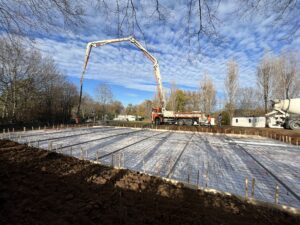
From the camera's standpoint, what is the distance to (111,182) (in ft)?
15.5

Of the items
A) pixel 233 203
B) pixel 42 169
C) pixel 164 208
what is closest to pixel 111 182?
pixel 164 208

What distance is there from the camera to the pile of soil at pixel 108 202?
9.46ft

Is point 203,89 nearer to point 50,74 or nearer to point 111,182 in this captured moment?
point 50,74

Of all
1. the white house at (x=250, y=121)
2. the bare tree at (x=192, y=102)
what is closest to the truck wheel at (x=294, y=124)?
the white house at (x=250, y=121)

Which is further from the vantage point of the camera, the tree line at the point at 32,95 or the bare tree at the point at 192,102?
the bare tree at the point at 192,102

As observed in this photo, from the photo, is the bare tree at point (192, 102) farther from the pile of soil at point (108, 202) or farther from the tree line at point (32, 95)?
the pile of soil at point (108, 202)

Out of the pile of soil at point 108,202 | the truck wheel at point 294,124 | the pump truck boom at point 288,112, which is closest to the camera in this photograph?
the pile of soil at point 108,202

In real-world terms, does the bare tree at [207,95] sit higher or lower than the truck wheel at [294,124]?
higher

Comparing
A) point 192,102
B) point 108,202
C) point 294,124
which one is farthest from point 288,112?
point 192,102

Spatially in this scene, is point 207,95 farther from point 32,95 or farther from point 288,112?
point 32,95

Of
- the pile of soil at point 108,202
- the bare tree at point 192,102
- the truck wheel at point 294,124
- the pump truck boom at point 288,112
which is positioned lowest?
the pile of soil at point 108,202

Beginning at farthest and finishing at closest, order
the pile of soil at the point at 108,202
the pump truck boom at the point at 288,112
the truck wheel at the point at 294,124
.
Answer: the truck wheel at the point at 294,124 → the pump truck boom at the point at 288,112 → the pile of soil at the point at 108,202

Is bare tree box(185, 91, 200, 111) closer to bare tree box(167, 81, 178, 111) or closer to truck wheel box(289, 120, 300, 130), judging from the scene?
bare tree box(167, 81, 178, 111)

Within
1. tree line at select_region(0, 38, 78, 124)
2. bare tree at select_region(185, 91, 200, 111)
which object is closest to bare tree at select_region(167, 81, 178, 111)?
bare tree at select_region(185, 91, 200, 111)
